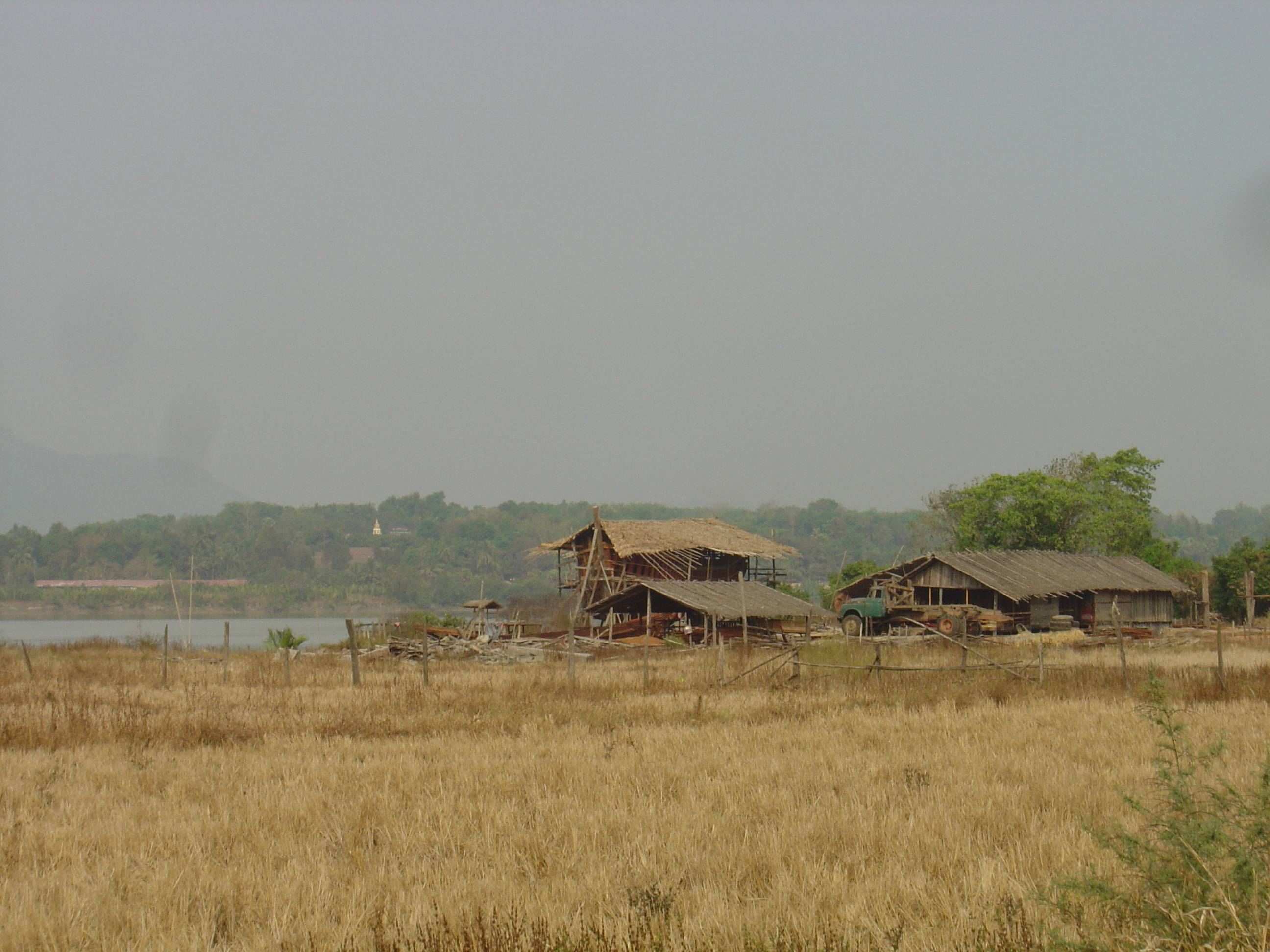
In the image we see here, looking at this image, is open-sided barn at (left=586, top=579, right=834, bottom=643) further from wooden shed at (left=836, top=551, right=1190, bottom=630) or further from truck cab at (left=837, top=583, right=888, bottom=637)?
wooden shed at (left=836, top=551, right=1190, bottom=630)

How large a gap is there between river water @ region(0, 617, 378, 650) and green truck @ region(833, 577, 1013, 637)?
3742cm

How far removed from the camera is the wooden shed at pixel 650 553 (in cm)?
5172

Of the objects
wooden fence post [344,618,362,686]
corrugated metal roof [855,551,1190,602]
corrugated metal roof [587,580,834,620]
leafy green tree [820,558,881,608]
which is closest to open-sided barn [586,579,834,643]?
corrugated metal roof [587,580,834,620]

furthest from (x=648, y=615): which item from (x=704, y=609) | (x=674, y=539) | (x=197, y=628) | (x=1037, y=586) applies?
(x=197, y=628)

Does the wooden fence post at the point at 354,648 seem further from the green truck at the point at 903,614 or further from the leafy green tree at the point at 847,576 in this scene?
the leafy green tree at the point at 847,576

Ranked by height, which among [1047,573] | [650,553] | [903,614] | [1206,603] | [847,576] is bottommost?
[903,614]

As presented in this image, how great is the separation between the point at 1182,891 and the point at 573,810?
519 centimetres

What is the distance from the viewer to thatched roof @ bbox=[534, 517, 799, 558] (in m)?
51.2

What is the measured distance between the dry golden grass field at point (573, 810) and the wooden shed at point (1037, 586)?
2505 centimetres

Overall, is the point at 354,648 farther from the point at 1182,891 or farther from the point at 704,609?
the point at 1182,891

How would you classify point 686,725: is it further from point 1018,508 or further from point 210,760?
point 1018,508

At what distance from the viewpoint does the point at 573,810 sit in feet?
29.5

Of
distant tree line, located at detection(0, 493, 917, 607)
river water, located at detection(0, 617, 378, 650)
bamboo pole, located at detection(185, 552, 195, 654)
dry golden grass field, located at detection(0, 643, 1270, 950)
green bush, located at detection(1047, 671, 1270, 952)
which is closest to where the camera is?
green bush, located at detection(1047, 671, 1270, 952)

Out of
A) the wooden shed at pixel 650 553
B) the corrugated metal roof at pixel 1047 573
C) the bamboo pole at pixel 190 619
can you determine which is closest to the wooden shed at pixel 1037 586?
the corrugated metal roof at pixel 1047 573
